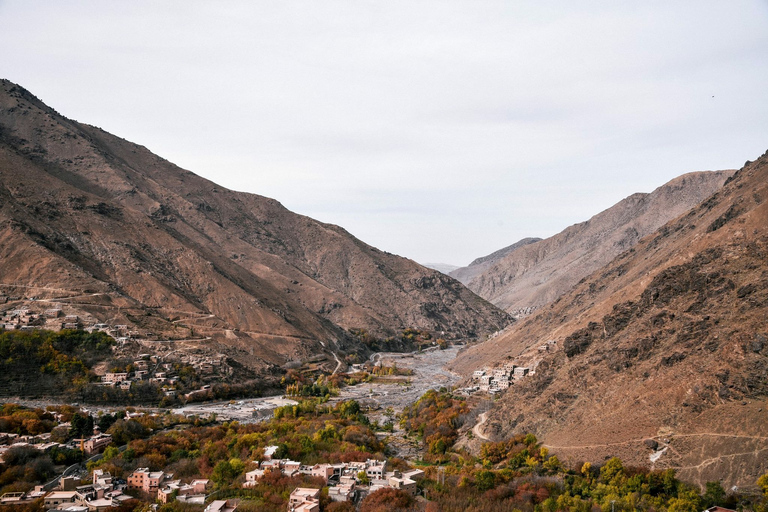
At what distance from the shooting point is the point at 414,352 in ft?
509

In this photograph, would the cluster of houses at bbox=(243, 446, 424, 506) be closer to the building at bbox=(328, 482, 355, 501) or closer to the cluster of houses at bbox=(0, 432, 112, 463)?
the building at bbox=(328, 482, 355, 501)

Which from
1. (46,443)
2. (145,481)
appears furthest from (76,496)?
(46,443)

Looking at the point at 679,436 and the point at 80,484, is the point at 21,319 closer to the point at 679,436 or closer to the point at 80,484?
the point at 80,484

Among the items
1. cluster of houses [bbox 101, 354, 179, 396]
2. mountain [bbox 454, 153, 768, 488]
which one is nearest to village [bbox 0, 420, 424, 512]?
mountain [bbox 454, 153, 768, 488]

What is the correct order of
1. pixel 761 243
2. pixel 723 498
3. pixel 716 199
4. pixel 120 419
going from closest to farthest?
pixel 723 498 < pixel 761 243 < pixel 120 419 < pixel 716 199

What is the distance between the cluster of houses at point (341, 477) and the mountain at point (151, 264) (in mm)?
47050

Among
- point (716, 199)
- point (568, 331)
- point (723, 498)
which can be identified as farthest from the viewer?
point (716, 199)

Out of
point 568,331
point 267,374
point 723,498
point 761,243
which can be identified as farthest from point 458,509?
point 267,374

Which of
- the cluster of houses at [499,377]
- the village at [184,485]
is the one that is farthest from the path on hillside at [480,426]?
the village at [184,485]

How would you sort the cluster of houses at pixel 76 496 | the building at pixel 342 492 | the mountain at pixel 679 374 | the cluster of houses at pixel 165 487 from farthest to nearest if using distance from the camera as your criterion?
→ the cluster of houses at pixel 165 487 < the building at pixel 342 492 < the mountain at pixel 679 374 < the cluster of houses at pixel 76 496

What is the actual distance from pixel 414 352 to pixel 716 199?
86.6 metres

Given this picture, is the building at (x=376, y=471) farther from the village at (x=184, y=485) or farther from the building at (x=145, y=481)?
the building at (x=145, y=481)

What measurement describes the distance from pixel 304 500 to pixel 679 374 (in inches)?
1175

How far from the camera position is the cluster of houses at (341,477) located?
139ft
